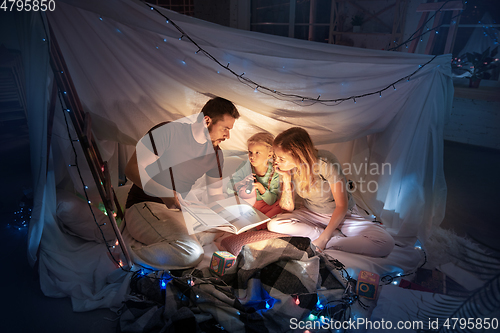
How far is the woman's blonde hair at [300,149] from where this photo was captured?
1.95 metres

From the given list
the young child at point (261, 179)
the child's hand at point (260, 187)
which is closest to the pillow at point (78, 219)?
the young child at point (261, 179)

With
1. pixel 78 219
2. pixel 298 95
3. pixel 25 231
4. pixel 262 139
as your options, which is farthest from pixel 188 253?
pixel 25 231

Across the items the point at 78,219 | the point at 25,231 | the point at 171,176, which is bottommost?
the point at 25,231

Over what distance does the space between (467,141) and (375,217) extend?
3.11 m

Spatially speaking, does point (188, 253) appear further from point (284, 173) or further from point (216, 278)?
point (284, 173)

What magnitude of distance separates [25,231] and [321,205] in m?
1.99

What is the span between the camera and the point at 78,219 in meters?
1.93

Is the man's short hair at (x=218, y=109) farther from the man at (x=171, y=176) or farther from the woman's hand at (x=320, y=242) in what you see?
the woman's hand at (x=320, y=242)

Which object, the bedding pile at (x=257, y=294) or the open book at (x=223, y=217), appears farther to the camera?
the open book at (x=223, y=217)

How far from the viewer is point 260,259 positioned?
5.41 feet

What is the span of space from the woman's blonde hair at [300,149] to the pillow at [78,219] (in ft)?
3.81

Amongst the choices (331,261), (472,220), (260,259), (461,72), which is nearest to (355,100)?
(331,261)

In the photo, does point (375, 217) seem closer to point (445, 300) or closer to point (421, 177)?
point (421, 177)

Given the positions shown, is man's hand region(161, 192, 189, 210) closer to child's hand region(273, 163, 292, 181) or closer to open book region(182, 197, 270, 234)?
open book region(182, 197, 270, 234)
